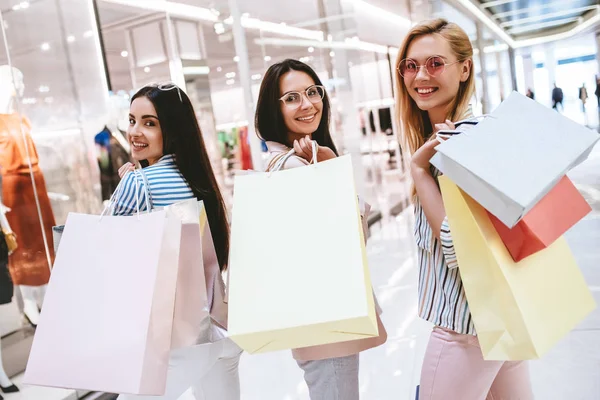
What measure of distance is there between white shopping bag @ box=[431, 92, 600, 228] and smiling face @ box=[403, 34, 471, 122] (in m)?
0.29

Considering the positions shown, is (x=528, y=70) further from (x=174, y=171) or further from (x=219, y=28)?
(x=174, y=171)

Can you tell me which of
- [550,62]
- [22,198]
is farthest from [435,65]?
[550,62]

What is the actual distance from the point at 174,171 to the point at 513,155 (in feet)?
2.92

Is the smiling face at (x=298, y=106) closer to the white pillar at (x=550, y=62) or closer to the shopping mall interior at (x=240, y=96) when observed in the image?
the shopping mall interior at (x=240, y=96)

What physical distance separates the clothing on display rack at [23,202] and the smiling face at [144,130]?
8.32ft

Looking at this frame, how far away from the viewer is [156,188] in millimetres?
1331

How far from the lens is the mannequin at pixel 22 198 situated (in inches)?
139

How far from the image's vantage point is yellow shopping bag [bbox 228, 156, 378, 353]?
2.77 ft

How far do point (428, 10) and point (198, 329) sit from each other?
9872 mm

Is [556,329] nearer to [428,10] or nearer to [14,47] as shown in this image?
[14,47]

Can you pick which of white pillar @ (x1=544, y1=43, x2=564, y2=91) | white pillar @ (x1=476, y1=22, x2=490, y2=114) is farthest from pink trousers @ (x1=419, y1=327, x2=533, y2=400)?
white pillar @ (x1=476, y1=22, x2=490, y2=114)

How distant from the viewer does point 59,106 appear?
4.44 m

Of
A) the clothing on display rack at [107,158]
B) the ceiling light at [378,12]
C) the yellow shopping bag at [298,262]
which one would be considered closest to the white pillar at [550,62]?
the ceiling light at [378,12]

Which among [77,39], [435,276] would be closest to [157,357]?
[435,276]
